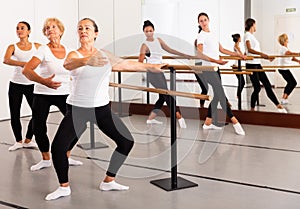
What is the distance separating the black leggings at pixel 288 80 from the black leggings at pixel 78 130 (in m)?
4.00

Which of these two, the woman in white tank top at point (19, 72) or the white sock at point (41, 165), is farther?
the woman in white tank top at point (19, 72)

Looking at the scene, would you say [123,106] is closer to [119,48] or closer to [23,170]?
[119,48]

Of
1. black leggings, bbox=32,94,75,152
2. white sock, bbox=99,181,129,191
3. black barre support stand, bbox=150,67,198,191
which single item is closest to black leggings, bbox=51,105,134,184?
white sock, bbox=99,181,129,191

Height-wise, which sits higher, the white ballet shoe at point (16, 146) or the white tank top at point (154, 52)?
the white tank top at point (154, 52)

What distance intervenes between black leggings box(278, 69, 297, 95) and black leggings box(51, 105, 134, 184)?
13.1 feet

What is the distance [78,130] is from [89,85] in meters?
0.38

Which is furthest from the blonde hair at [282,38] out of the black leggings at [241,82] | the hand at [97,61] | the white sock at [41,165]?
the hand at [97,61]

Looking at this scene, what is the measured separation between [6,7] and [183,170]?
5137 mm

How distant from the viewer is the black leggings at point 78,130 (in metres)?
3.85

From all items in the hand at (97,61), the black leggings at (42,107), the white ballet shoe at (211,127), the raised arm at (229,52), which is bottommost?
the white ballet shoe at (211,127)

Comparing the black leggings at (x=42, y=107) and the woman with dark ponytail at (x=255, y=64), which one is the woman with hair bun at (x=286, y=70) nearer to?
the woman with dark ponytail at (x=255, y=64)

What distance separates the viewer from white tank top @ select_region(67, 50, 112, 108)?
383 cm

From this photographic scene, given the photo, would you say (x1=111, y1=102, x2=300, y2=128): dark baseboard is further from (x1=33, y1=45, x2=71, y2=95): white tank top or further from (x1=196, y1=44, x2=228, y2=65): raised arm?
(x1=33, y1=45, x2=71, y2=95): white tank top

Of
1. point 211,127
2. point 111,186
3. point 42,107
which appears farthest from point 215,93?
point 111,186
